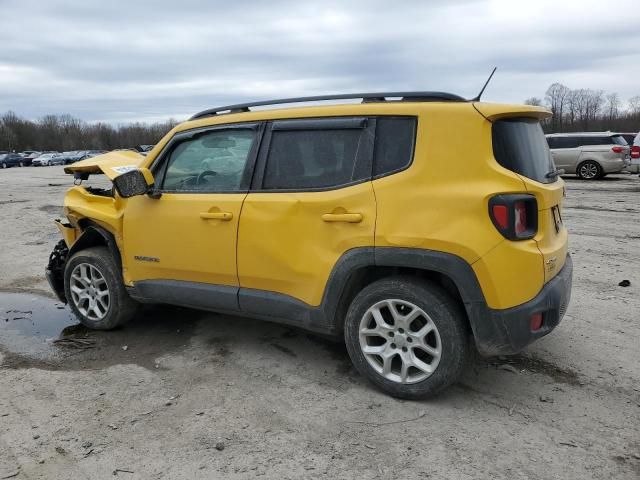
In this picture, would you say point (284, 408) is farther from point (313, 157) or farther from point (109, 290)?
point (109, 290)

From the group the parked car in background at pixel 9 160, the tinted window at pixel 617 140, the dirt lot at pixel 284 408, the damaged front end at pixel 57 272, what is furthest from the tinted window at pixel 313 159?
the parked car in background at pixel 9 160

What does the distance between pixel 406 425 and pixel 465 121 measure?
180 centimetres

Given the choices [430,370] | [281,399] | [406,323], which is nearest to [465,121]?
[406,323]

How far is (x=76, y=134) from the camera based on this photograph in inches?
4119

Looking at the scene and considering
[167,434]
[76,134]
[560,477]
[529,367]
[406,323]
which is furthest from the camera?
[76,134]

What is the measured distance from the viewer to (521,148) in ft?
10.9

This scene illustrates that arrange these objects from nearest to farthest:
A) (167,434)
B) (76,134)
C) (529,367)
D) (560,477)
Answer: (560,477)
(167,434)
(529,367)
(76,134)

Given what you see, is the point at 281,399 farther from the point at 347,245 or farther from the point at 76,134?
the point at 76,134

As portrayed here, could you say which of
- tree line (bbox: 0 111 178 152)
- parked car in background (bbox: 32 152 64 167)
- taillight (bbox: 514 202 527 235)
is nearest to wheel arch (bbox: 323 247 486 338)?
taillight (bbox: 514 202 527 235)

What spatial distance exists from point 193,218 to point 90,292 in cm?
148

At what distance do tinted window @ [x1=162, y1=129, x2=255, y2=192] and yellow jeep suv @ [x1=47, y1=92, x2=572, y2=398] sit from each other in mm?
11

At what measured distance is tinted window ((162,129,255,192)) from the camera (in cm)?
401

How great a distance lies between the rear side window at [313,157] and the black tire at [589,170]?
18.0 m

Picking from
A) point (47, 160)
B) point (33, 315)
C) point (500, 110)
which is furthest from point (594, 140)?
point (47, 160)
